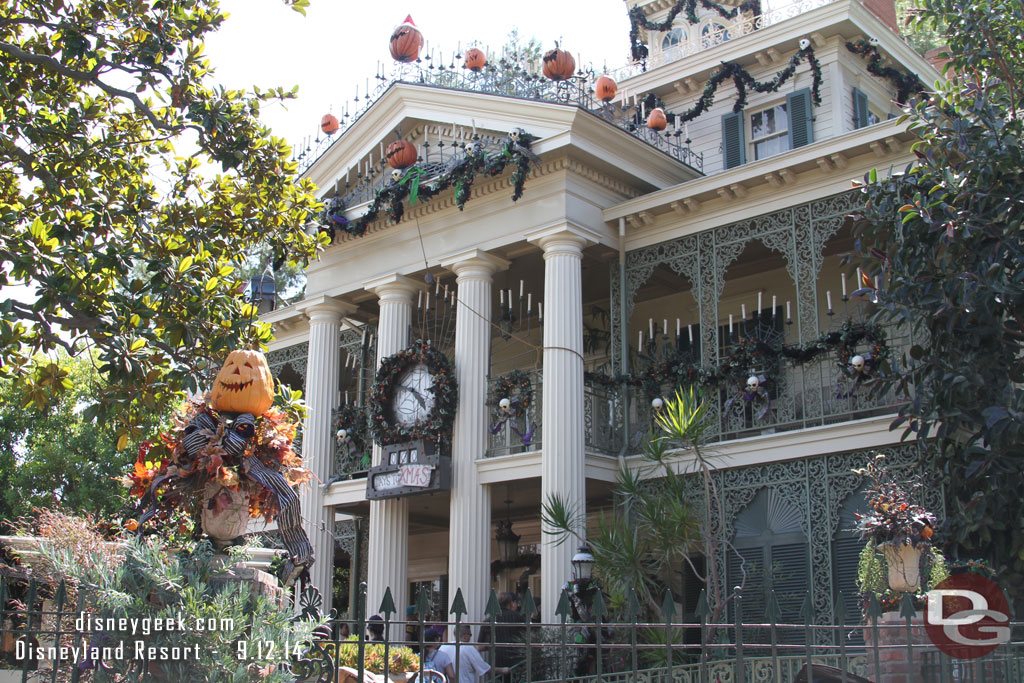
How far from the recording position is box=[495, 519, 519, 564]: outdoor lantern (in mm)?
19984

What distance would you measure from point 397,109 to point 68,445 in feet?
46.7

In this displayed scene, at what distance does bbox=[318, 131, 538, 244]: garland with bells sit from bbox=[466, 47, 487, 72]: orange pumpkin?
220 cm

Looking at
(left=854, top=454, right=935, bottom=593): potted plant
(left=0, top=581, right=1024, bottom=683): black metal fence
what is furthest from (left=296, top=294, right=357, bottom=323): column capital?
(left=854, top=454, right=935, bottom=593): potted plant

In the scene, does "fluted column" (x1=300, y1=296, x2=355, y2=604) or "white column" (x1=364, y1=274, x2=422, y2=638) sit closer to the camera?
"white column" (x1=364, y1=274, x2=422, y2=638)

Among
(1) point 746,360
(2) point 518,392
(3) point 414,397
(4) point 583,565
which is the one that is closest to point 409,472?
(3) point 414,397

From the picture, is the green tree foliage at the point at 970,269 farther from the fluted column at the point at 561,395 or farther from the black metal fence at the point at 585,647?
the fluted column at the point at 561,395

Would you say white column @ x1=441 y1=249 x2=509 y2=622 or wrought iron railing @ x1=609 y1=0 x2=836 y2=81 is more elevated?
wrought iron railing @ x1=609 y1=0 x2=836 y2=81

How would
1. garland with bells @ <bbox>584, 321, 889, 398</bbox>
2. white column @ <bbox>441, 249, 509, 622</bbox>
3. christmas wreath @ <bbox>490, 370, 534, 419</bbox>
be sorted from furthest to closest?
christmas wreath @ <bbox>490, 370, 534, 419</bbox> < white column @ <bbox>441, 249, 509, 622</bbox> < garland with bells @ <bbox>584, 321, 889, 398</bbox>

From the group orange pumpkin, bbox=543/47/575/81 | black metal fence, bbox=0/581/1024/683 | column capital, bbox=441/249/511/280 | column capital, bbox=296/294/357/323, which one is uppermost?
orange pumpkin, bbox=543/47/575/81

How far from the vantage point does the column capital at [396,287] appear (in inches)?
775

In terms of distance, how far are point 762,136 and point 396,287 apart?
25.1 feet

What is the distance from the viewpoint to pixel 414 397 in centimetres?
1845

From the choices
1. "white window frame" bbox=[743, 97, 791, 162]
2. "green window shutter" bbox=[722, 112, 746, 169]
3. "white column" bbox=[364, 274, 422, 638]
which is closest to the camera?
"white column" bbox=[364, 274, 422, 638]

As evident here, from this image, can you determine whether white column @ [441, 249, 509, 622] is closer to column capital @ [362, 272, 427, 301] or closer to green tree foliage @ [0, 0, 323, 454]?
column capital @ [362, 272, 427, 301]
